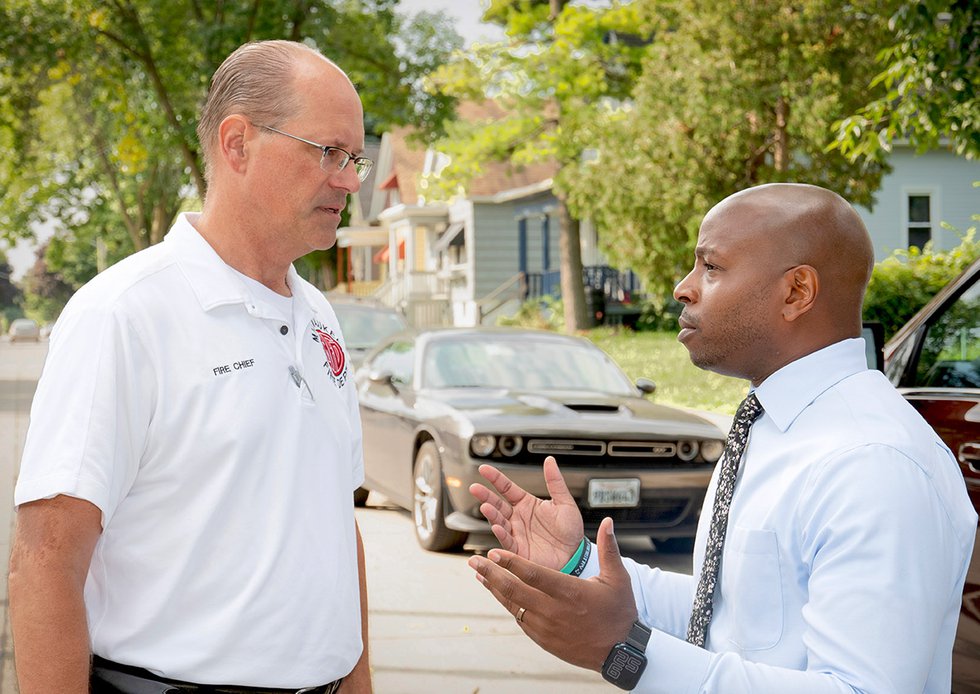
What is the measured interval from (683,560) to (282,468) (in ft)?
21.6

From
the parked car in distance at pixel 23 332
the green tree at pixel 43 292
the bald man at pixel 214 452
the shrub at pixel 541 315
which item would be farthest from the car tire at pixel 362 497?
the green tree at pixel 43 292

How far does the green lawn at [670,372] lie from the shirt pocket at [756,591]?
42.0ft

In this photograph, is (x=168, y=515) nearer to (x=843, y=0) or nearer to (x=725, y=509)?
(x=725, y=509)

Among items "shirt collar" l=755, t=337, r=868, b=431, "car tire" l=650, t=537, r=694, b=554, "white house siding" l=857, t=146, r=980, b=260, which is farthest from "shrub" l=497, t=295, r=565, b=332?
"shirt collar" l=755, t=337, r=868, b=431

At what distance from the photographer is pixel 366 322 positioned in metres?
16.0

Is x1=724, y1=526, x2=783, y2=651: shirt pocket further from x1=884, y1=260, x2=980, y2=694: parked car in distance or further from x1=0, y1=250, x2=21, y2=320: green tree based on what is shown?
x1=0, y1=250, x2=21, y2=320: green tree

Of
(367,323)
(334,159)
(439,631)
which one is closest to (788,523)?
(334,159)

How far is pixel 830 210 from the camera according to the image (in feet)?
7.08

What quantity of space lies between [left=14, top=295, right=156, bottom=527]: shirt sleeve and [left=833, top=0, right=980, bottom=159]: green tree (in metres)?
8.50

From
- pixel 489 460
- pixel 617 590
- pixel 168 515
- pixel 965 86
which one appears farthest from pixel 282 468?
pixel 965 86

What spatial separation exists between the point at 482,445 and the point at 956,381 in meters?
4.26

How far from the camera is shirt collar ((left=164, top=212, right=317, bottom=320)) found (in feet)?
7.63

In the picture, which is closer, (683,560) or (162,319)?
(162,319)

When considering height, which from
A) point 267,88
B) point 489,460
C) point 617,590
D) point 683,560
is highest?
point 267,88
